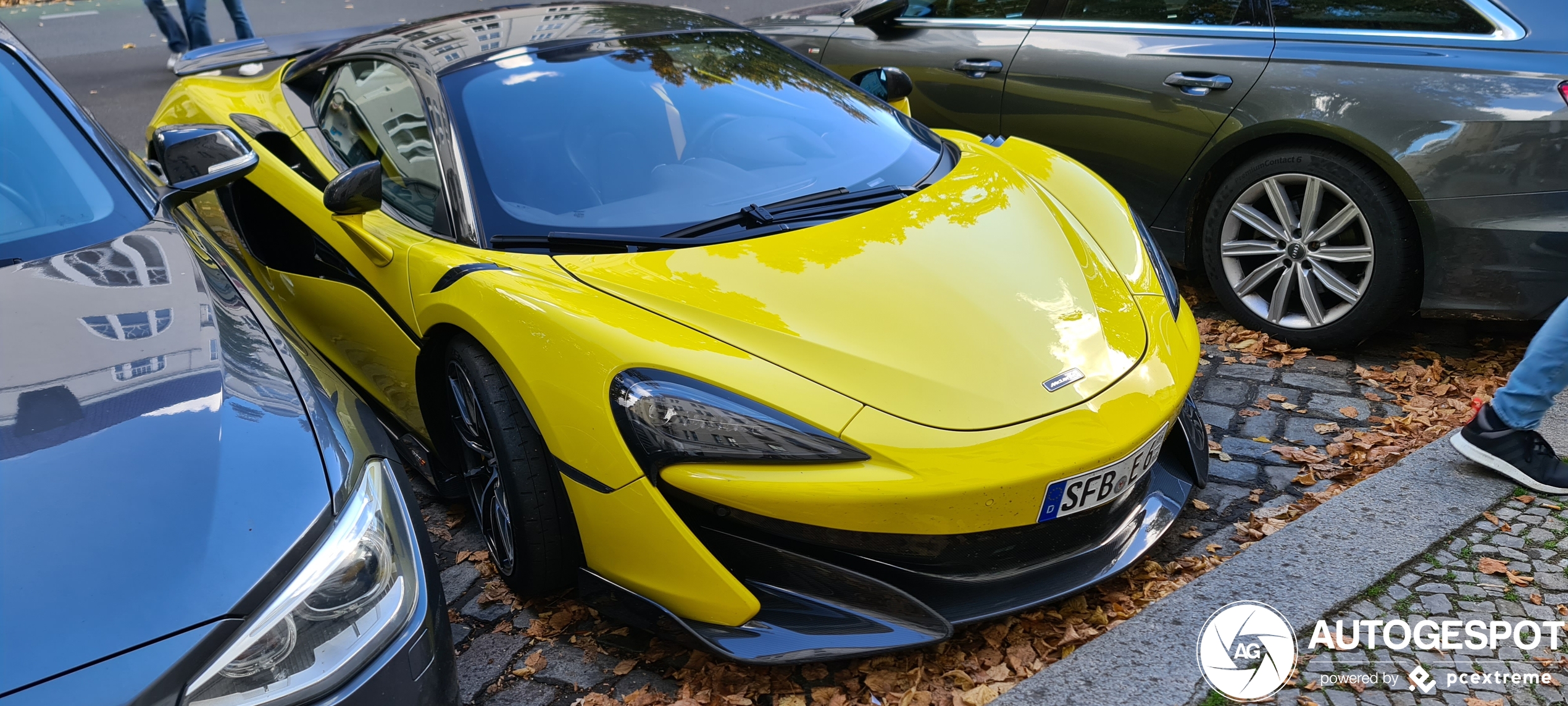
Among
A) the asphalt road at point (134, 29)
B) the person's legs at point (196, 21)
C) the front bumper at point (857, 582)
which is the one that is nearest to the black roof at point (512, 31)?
the front bumper at point (857, 582)

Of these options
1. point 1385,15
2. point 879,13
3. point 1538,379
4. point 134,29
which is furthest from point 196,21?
point 1538,379

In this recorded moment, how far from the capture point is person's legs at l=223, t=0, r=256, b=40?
8.34 meters

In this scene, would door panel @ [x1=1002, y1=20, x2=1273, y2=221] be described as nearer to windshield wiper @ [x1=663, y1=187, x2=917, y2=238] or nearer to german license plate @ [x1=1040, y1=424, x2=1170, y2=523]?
windshield wiper @ [x1=663, y1=187, x2=917, y2=238]

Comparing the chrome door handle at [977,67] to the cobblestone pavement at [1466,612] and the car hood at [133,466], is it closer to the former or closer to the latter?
the cobblestone pavement at [1466,612]

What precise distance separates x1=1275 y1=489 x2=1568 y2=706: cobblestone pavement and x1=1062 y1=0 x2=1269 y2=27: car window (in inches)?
78.6

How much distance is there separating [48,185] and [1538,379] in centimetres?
383

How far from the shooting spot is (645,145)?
3061mm

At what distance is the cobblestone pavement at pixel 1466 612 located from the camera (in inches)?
88.3

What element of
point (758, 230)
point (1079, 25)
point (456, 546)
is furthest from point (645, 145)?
point (1079, 25)

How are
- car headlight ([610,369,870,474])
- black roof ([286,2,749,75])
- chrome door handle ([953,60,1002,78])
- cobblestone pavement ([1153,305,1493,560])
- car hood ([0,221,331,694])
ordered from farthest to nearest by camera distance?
chrome door handle ([953,60,1002,78]) → black roof ([286,2,749,75]) → cobblestone pavement ([1153,305,1493,560]) → car headlight ([610,369,870,474]) → car hood ([0,221,331,694])

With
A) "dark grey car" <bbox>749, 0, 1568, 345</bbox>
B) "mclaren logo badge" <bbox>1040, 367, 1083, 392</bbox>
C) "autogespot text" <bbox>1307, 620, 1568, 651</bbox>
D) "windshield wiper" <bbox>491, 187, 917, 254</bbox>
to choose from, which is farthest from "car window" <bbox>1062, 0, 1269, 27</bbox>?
"autogespot text" <bbox>1307, 620, 1568, 651</bbox>

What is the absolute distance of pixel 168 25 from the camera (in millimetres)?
8672
